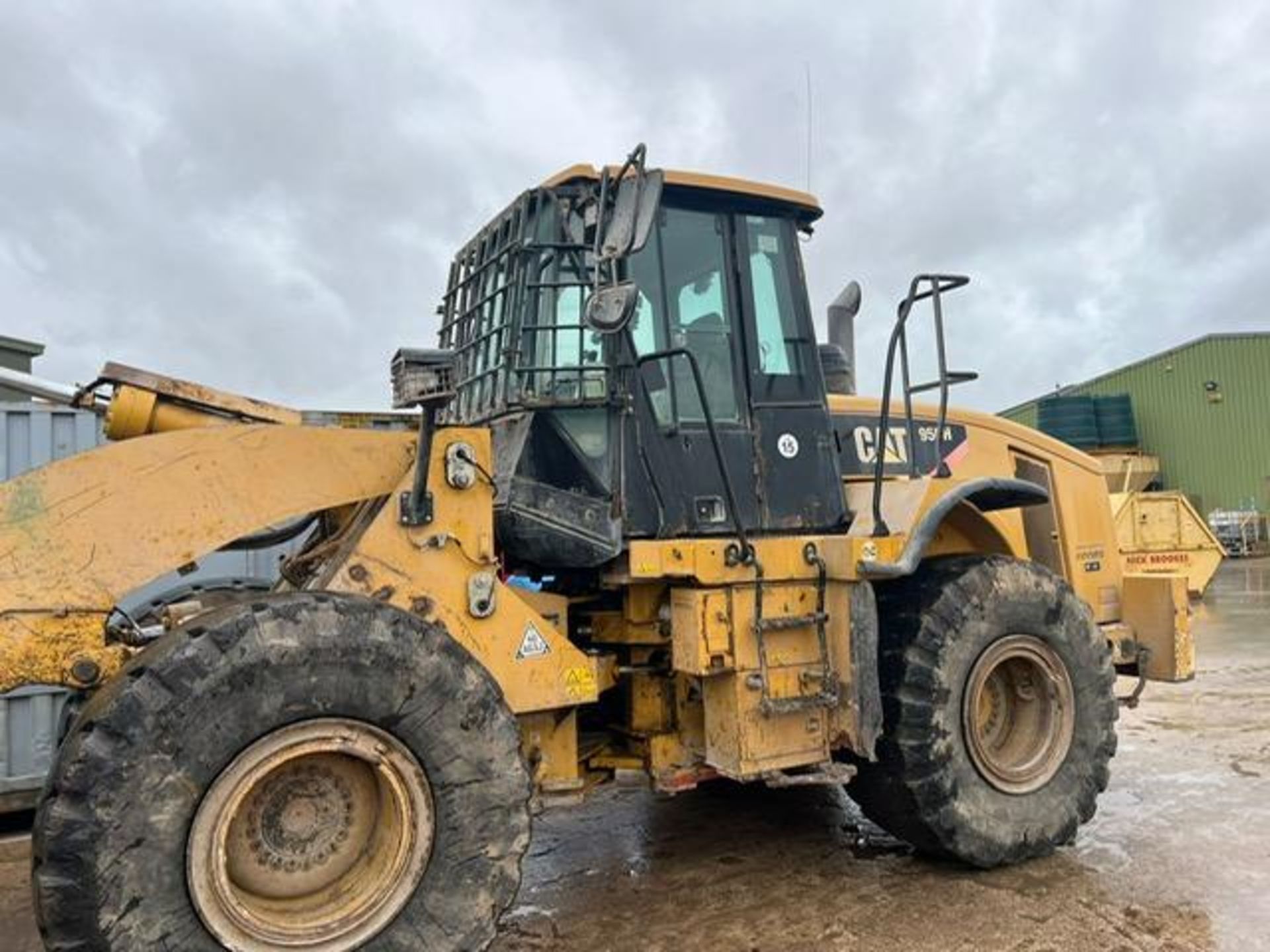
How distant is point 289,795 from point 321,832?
163 mm

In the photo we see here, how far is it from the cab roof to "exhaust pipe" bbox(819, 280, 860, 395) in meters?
0.52

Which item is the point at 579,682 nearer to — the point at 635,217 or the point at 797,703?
the point at 797,703

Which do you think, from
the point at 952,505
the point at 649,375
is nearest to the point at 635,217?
the point at 649,375

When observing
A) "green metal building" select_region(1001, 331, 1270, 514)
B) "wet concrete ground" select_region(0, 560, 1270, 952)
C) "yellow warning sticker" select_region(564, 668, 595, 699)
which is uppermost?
"green metal building" select_region(1001, 331, 1270, 514)

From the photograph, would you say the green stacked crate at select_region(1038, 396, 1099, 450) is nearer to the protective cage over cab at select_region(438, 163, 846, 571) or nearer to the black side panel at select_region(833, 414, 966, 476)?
the black side panel at select_region(833, 414, 966, 476)

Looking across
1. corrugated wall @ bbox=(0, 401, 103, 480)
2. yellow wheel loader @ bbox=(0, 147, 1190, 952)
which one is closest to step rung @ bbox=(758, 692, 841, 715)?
yellow wheel loader @ bbox=(0, 147, 1190, 952)

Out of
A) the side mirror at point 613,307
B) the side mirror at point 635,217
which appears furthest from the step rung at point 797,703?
the side mirror at point 635,217

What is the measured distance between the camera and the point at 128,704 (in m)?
2.89

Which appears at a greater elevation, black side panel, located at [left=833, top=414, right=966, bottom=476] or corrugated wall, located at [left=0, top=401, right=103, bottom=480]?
corrugated wall, located at [left=0, top=401, right=103, bottom=480]

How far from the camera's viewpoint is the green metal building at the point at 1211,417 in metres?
27.8

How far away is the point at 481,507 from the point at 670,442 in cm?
96

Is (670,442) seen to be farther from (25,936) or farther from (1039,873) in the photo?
(25,936)

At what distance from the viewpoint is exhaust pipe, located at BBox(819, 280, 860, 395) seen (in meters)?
5.29

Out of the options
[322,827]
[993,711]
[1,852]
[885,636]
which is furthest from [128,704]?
[993,711]
